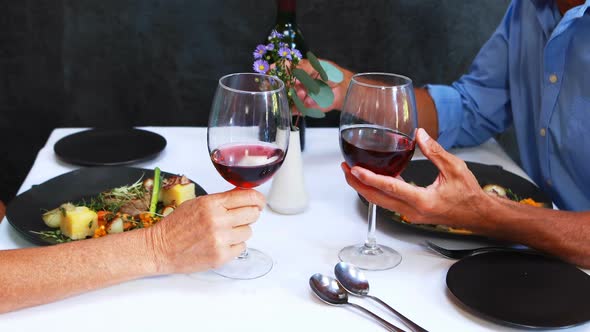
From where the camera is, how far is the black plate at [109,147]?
143cm

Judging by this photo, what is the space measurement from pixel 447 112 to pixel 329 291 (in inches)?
35.9

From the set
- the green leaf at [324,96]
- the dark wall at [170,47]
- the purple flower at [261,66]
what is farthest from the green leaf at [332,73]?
the dark wall at [170,47]

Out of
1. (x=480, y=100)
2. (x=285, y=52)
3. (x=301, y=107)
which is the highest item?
(x=285, y=52)

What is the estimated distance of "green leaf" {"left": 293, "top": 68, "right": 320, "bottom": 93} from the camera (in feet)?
3.83

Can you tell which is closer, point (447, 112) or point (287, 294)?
point (287, 294)

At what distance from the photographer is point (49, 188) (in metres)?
1.25

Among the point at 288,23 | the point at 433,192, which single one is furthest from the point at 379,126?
the point at 288,23

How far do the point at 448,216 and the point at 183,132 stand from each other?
828 millimetres

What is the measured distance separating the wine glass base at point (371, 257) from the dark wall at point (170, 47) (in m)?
1.30

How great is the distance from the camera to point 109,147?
153cm

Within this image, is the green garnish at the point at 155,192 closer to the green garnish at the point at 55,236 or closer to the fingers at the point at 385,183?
the green garnish at the point at 55,236

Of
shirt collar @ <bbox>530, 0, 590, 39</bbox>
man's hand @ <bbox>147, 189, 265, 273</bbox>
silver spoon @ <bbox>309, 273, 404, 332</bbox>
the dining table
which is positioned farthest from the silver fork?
shirt collar @ <bbox>530, 0, 590, 39</bbox>

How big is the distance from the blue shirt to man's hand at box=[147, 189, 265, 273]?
2.81 feet

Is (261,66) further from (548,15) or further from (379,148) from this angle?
(548,15)
